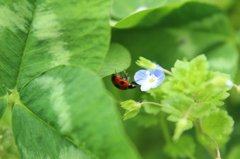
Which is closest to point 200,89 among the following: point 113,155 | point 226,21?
point 113,155

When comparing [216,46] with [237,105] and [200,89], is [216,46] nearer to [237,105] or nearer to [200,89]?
[237,105]

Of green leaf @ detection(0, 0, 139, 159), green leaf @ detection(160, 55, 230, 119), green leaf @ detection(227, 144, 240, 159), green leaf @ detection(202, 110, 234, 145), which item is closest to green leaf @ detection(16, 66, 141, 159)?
green leaf @ detection(0, 0, 139, 159)

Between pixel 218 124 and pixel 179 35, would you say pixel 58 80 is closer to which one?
pixel 218 124

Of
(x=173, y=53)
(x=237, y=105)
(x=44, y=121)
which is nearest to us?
(x=44, y=121)

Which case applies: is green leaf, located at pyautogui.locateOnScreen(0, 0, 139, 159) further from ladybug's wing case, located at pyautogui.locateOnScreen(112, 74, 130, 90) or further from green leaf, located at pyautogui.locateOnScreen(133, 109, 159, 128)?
green leaf, located at pyautogui.locateOnScreen(133, 109, 159, 128)

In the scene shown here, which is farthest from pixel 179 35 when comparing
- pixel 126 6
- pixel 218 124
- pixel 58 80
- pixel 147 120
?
pixel 58 80

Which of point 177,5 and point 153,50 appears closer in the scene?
point 177,5
